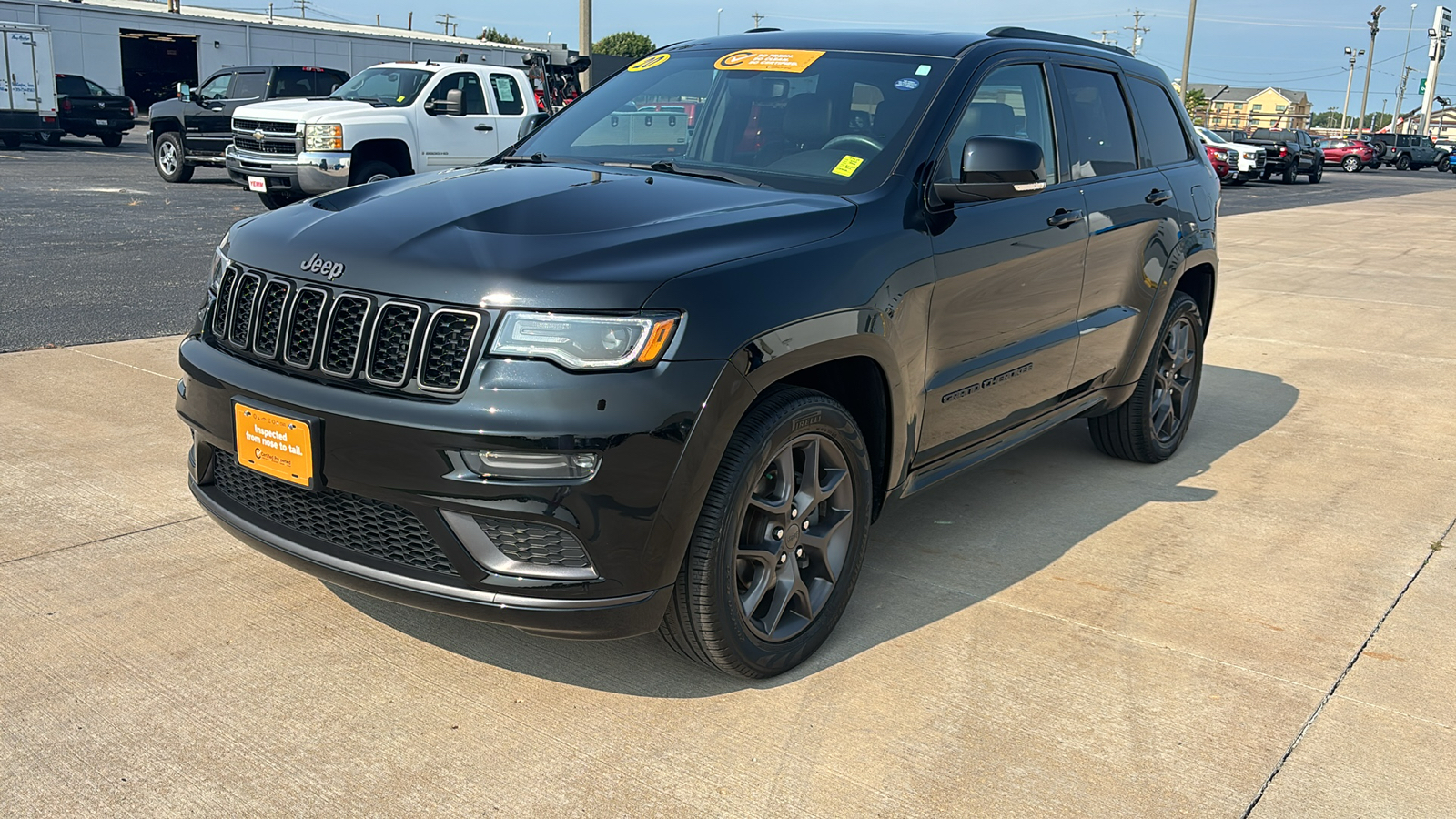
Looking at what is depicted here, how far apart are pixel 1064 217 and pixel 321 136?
10839 millimetres

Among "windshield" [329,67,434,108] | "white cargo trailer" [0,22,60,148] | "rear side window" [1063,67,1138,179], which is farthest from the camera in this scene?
"white cargo trailer" [0,22,60,148]

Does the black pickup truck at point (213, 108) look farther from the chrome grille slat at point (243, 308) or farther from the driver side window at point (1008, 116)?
the chrome grille slat at point (243, 308)

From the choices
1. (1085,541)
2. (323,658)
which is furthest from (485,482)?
(1085,541)

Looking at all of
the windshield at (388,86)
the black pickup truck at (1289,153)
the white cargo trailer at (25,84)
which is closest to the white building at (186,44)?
the white cargo trailer at (25,84)

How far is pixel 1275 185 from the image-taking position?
35.1 meters

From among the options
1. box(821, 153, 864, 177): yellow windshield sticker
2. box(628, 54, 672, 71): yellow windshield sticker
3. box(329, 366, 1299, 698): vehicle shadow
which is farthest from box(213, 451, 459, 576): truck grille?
box(628, 54, 672, 71): yellow windshield sticker

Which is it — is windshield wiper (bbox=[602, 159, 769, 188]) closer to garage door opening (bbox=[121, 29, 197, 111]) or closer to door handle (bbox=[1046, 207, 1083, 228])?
door handle (bbox=[1046, 207, 1083, 228])

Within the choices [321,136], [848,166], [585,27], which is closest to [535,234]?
[848,166]

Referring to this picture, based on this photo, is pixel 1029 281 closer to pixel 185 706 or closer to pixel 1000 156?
pixel 1000 156

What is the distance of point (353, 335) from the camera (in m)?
2.85

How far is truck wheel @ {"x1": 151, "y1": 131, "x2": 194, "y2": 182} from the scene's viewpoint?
1820 cm

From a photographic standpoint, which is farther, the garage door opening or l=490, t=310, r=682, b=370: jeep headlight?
the garage door opening

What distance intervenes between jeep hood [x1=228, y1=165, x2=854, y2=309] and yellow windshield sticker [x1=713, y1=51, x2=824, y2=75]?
0.75 meters

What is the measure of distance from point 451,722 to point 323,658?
517 millimetres
